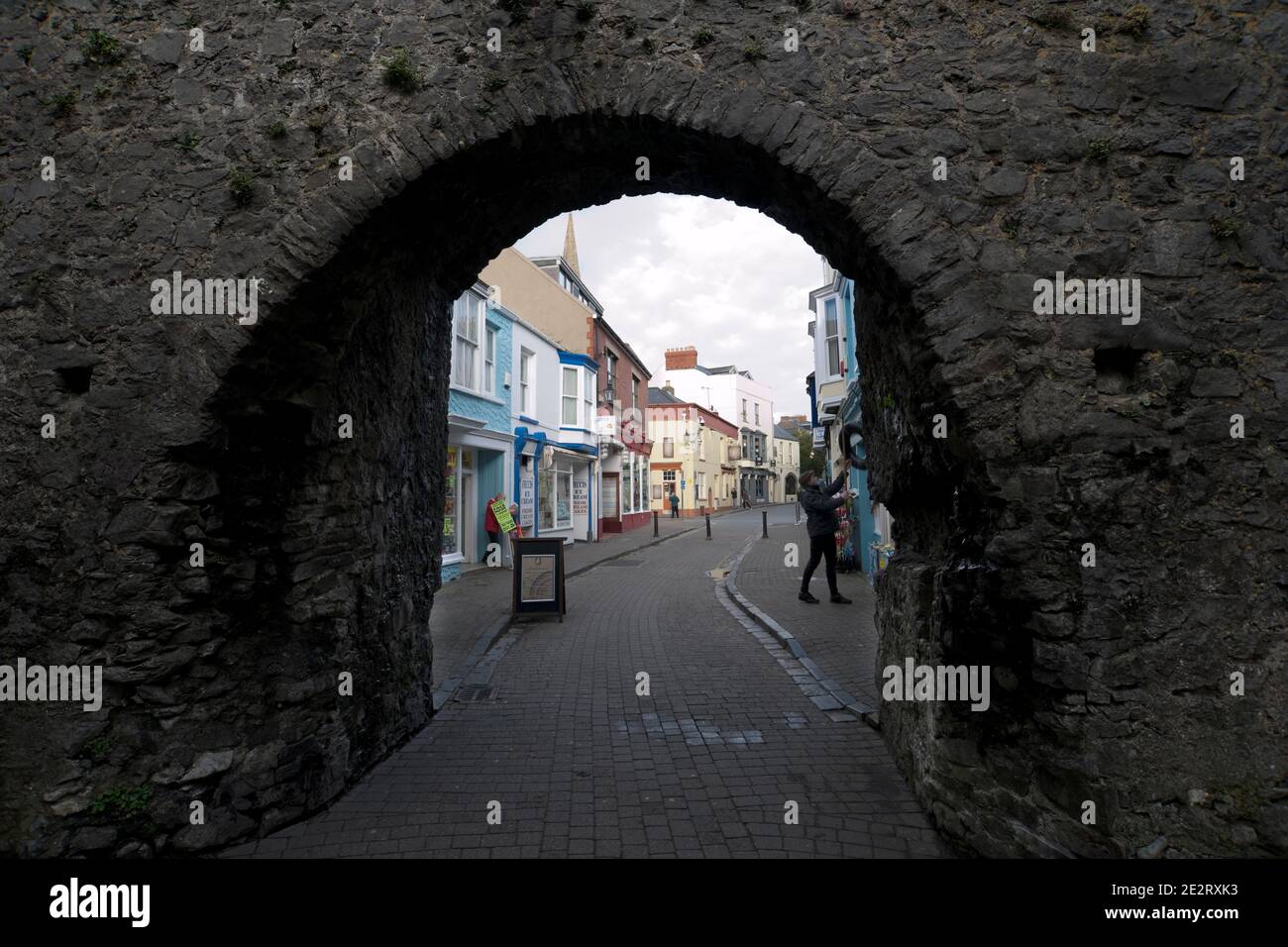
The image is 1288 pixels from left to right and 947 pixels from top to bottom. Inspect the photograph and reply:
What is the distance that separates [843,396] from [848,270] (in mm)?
10908

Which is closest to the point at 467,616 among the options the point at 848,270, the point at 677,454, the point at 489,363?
the point at 489,363

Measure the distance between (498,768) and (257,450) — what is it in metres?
2.49

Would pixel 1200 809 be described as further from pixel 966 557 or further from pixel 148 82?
pixel 148 82

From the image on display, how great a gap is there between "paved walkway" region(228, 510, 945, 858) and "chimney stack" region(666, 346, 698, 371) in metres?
44.3

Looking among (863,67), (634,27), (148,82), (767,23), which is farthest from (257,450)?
(863,67)

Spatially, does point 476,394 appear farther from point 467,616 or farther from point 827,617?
point 827,617

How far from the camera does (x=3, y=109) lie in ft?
11.6

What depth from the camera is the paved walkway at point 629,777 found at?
11.2 ft

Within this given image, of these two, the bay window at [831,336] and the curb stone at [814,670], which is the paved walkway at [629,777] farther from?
the bay window at [831,336]

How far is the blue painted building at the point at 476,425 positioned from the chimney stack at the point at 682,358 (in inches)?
1382

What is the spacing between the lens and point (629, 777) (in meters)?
4.15

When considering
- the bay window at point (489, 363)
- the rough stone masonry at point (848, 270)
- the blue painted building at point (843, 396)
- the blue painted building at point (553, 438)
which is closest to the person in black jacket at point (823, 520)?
the blue painted building at point (843, 396)

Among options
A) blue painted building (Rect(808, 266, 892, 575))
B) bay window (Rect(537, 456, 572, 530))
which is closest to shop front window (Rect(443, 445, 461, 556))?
bay window (Rect(537, 456, 572, 530))
